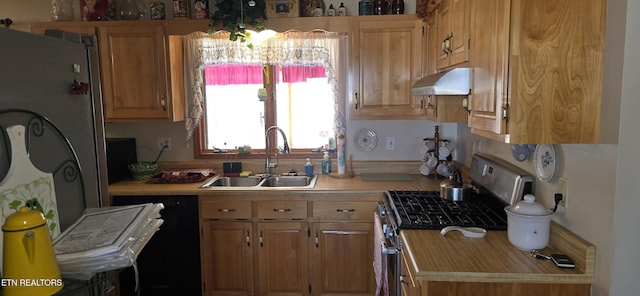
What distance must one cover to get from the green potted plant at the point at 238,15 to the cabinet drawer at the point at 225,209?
3.64 feet

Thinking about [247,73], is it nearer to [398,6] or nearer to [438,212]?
[398,6]

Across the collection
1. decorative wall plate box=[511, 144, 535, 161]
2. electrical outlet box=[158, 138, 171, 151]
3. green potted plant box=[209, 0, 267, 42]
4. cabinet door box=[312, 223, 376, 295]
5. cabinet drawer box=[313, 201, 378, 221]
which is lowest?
cabinet door box=[312, 223, 376, 295]

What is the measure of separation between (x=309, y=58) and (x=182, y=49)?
3.22ft

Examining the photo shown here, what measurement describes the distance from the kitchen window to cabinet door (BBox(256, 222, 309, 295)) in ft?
2.49

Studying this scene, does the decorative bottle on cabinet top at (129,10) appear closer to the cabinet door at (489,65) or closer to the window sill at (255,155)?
the window sill at (255,155)

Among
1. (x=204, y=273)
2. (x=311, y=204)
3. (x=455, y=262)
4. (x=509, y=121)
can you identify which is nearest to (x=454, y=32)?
(x=509, y=121)

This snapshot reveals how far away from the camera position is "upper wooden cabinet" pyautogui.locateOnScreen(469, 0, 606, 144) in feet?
4.46

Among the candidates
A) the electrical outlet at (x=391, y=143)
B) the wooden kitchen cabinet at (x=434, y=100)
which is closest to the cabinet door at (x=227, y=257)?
the electrical outlet at (x=391, y=143)

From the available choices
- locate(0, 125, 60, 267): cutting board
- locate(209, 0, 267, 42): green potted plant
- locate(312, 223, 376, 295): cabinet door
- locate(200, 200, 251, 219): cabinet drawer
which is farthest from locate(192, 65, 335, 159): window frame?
locate(0, 125, 60, 267): cutting board

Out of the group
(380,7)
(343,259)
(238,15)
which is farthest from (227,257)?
(380,7)

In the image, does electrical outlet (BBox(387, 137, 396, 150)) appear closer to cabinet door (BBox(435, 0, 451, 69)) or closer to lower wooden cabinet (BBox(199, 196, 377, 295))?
lower wooden cabinet (BBox(199, 196, 377, 295))

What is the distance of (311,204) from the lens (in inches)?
107

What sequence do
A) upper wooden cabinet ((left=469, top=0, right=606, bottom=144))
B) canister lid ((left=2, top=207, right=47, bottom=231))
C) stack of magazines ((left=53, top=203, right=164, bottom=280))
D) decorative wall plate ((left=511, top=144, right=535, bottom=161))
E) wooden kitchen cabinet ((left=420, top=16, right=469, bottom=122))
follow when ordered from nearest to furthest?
canister lid ((left=2, top=207, right=47, bottom=231)) → stack of magazines ((left=53, top=203, right=164, bottom=280)) → upper wooden cabinet ((left=469, top=0, right=606, bottom=144)) → decorative wall plate ((left=511, top=144, right=535, bottom=161)) → wooden kitchen cabinet ((left=420, top=16, right=469, bottom=122))

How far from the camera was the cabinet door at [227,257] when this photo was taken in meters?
2.77
